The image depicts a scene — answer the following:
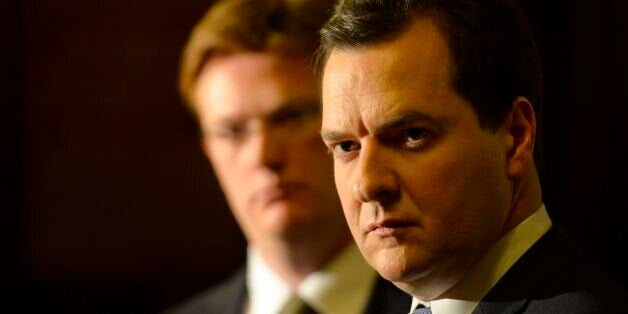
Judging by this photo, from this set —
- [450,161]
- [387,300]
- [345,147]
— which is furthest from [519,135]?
[387,300]

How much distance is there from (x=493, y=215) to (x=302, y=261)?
0.88 m

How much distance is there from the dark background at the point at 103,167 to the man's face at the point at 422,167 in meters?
1.49

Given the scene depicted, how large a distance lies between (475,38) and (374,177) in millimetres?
200

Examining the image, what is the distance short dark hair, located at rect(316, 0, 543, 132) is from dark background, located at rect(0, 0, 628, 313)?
4.96 feet

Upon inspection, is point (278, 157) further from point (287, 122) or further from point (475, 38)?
point (475, 38)

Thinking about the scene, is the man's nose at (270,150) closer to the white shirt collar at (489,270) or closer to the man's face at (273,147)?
the man's face at (273,147)

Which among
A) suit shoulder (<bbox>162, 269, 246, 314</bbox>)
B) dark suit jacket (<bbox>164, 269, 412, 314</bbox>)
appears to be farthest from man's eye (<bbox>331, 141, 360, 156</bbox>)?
suit shoulder (<bbox>162, 269, 246, 314</bbox>)

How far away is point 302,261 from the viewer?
194 centimetres

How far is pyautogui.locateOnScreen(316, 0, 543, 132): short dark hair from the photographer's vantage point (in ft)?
3.59

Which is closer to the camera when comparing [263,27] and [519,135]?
[519,135]

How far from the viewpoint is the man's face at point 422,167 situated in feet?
3.55

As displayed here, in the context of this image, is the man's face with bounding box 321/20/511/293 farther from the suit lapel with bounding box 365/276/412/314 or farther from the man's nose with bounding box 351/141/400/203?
the suit lapel with bounding box 365/276/412/314

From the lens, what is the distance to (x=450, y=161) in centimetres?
108

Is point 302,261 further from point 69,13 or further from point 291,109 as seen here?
point 69,13
